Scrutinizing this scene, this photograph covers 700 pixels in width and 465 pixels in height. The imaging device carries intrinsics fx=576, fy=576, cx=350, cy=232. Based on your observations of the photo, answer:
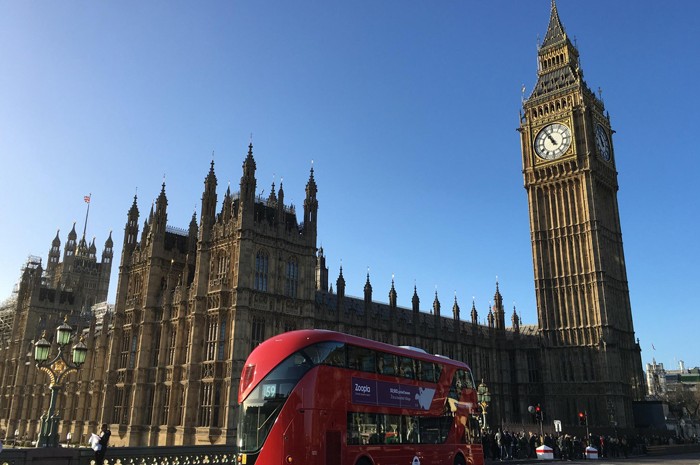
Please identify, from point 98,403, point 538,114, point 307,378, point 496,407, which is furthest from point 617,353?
point 307,378

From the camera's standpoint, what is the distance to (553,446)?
46188 mm

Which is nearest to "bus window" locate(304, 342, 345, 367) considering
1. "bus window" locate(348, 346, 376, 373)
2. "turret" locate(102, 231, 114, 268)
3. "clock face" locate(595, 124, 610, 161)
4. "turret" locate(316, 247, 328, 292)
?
"bus window" locate(348, 346, 376, 373)

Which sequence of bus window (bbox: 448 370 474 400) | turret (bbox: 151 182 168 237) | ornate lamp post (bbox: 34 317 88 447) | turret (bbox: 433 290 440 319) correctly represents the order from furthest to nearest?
1. turret (bbox: 433 290 440 319)
2. turret (bbox: 151 182 168 237)
3. bus window (bbox: 448 370 474 400)
4. ornate lamp post (bbox: 34 317 88 447)

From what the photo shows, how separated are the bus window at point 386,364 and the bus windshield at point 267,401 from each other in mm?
3767

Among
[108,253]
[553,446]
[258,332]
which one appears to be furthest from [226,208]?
[108,253]

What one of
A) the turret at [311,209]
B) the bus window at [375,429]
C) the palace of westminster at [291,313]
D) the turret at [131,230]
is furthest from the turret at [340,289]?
the bus window at [375,429]

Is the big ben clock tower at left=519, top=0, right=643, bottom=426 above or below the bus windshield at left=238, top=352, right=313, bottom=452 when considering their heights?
above

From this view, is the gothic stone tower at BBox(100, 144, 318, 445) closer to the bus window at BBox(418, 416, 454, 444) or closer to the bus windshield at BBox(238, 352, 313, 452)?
the bus window at BBox(418, 416, 454, 444)

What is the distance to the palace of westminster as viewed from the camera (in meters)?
44.9

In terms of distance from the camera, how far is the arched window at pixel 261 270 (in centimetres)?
4516

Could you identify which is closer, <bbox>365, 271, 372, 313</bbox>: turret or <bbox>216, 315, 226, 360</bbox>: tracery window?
<bbox>216, 315, 226, 360</bbox>: tracery window

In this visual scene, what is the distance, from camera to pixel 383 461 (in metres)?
20.3

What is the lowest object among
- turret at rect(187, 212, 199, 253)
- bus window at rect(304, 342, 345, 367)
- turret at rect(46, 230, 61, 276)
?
bus window at rect(304, 342, 345, 367)

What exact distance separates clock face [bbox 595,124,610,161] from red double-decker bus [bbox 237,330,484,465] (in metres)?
64.1
